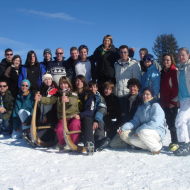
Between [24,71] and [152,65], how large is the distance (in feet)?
10.7

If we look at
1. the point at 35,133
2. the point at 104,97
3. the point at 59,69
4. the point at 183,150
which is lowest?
the point at 183,150

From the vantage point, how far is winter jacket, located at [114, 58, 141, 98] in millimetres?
4688

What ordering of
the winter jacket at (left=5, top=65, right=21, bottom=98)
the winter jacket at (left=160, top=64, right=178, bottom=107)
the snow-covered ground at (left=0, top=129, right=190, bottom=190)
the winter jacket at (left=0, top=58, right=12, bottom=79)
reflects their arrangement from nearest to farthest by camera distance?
1. the snow-covered ground at (left=0, top=129, right=190, bottom=190)
2. the winter jacket at (left=160, top=64, right=178, bottom=107)
3. the winter jacket at (left=5, top=65, right=21, bottom=98)
4. the winter jacket at (left=0, top=58, right=12, bottom=79)

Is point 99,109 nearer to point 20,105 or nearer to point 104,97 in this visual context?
point 104,97

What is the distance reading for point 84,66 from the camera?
210 inches

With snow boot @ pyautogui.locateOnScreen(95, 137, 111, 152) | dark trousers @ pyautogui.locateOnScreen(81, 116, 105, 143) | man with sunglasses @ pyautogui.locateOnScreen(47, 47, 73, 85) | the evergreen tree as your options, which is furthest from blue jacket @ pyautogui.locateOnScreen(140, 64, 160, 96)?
the evergreen tree

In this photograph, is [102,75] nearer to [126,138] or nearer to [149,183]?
[126,138]

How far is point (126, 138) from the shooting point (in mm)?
3900

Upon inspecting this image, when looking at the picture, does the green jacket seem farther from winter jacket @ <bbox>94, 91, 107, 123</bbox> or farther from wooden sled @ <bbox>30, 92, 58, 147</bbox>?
winter jacket @ <bbox>94, 91, 107, 123</bbox>

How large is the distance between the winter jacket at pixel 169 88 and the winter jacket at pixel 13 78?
12.4 feet

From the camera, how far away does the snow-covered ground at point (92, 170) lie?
2389mm

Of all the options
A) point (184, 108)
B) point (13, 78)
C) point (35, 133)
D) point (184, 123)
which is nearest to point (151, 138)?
point (184, 123)

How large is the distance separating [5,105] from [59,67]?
1.73m

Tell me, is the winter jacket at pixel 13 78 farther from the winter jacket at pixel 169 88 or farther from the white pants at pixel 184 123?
the white pants at pixel 184 123
